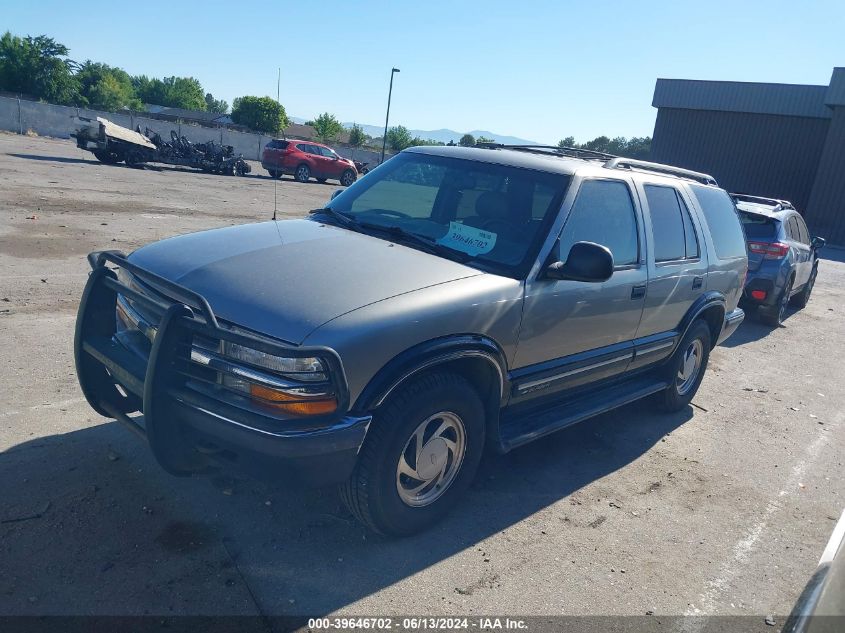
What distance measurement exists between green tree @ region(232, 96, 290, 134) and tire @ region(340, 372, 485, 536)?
73258mm

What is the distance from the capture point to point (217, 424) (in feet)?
9.25

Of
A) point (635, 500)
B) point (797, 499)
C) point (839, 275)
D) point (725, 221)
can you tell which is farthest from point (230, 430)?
point (839, 275)

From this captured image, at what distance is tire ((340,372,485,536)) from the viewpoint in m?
3.08

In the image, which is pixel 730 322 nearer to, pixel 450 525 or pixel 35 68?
pixel 450 525

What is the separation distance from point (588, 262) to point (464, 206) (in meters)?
1.00

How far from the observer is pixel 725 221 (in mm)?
5957

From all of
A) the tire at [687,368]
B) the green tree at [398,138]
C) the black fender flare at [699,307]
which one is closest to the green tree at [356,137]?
the green tree at [398,138]

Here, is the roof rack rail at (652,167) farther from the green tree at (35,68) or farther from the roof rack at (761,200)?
the green tree at (35,68)

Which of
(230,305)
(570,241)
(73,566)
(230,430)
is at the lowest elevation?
(73,566)

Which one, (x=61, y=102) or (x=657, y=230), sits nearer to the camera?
(x=657, y=230)

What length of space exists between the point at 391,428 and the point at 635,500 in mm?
2046

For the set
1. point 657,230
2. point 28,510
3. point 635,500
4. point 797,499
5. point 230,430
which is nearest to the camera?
point 230,430

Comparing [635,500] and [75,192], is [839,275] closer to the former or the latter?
[635,500]

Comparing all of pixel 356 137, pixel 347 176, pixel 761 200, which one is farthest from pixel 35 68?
pixel 761 200
